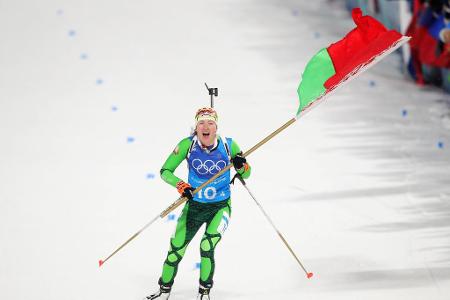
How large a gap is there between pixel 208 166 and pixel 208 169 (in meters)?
0.02

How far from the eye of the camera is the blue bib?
6.48 m

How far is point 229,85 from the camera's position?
11062 millimetres

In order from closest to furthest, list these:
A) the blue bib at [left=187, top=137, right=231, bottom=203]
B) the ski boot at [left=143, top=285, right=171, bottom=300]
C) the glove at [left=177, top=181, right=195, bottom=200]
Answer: the glove at [left=177, top=181, right=195, bottom=200]
the blue bib at [left=187, top=137, right=231, bottom=203]
the ski boot at [left=143, top=285, right=171, bottom=300]

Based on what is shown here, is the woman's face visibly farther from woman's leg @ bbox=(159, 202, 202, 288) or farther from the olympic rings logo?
woman's leg @ bbox=(159, 202, 202, 288)

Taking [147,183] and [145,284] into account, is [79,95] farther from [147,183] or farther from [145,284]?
[145,284]

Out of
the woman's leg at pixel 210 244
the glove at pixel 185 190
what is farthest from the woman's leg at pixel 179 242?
the glove at pixel 185 190

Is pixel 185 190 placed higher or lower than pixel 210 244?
higher

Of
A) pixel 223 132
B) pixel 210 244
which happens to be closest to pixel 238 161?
pixel 210 244

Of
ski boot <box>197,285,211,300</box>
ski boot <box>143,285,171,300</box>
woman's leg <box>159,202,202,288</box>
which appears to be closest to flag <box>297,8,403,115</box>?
woman's leg <box>159,202,202,288</box>

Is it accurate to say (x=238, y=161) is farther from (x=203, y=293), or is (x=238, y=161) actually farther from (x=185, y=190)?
(x=203, y=293)

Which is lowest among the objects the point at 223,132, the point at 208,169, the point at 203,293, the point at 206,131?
the point at 203,293

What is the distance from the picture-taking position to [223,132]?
31.8ft

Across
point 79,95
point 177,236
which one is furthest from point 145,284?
point 79,95

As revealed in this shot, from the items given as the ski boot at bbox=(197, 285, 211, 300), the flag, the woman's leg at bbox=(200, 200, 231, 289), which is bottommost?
the ski boot at bbox=(197, 285, 211, 300)
